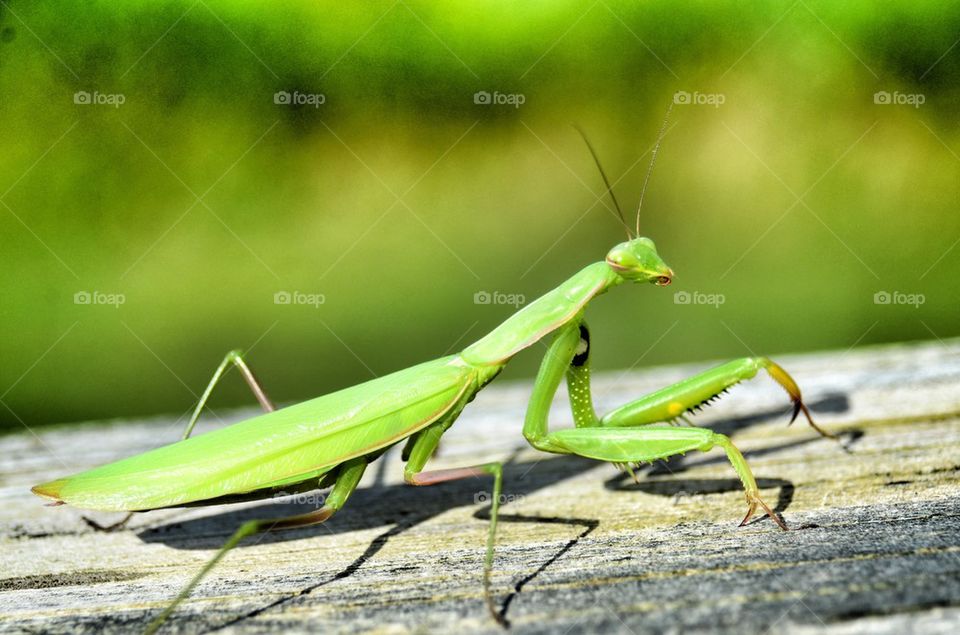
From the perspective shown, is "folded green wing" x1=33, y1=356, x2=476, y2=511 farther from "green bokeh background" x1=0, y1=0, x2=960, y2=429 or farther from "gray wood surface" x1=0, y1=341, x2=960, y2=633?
"green bokeh background" x1=0, y1=0, x2=960, y2=429

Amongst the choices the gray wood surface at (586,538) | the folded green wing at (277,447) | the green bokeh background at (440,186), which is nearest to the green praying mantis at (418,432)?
the folded green wing at (277,447)

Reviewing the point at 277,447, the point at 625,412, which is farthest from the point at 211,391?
the point at 625,412

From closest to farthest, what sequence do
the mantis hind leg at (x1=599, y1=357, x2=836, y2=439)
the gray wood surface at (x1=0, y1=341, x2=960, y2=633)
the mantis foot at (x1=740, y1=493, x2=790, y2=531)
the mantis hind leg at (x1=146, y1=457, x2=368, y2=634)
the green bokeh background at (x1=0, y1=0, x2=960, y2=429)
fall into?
the gray wood surface at (x1=0, y1=341, x2=960, y2=633) → the mantis hind leg at (x1=146, y1=457, x2=368, y2=634) → the mantis foot at (x1=740, y1=493, x2=790, y2=531) → the mantis hind leg at (x1=599, y1=357, x2=836, y2=439) → the green bokeh background at (x1=0, y1=0, x2=960, y2=429)

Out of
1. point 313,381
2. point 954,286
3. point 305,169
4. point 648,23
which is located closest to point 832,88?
point 648,23

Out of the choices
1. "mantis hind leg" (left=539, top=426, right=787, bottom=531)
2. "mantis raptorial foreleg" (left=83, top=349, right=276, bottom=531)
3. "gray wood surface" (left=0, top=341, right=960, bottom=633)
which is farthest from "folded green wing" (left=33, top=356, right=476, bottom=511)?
"mantis hind leg" (left=539, top=426, right=787, bottom=531)

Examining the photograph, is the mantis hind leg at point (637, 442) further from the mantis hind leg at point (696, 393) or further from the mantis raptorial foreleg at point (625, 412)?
the mantis hind leg at point (696, 393)
